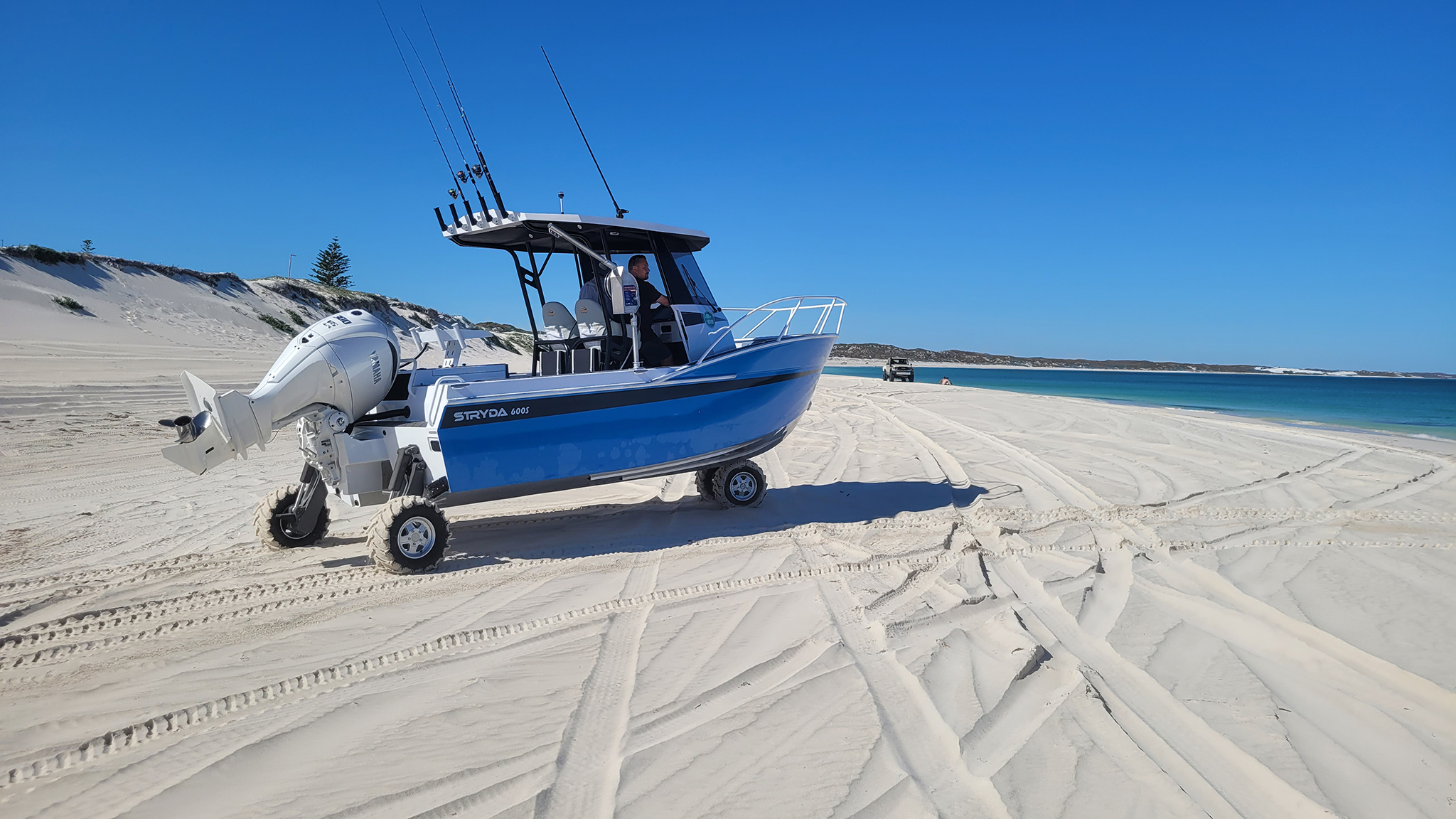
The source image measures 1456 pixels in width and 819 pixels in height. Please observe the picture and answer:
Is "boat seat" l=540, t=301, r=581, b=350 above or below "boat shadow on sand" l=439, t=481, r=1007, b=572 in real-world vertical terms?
above

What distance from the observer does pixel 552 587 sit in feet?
14.1

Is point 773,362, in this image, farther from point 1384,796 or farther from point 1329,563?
point 1384,796

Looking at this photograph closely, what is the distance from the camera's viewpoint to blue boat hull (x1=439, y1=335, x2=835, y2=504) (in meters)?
4.90

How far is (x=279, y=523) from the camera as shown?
5137 mm

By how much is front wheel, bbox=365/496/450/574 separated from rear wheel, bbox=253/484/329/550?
0.99 meters

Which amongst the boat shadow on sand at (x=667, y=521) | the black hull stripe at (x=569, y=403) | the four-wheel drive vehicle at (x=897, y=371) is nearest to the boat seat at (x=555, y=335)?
the black hull stripe at (x=569, y=403)

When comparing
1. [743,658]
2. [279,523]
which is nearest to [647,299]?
[279,523]

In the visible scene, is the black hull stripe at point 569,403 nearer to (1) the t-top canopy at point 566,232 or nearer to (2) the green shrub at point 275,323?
(1) the t-top canopy at point 566,232

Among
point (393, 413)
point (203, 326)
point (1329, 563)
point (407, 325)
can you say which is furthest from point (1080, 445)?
point (407, 325)

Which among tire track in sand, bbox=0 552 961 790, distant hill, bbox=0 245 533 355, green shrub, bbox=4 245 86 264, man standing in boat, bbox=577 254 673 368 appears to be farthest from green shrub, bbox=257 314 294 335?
tire track in sand, bbox=0 552 961 790

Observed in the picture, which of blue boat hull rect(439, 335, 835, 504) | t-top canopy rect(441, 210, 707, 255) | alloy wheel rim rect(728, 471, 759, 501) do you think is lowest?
alloy wheel rim rect(728, 471, 759, 501)

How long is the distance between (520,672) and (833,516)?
3658 mm

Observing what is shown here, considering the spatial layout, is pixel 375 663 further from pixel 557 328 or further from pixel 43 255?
pixel 43 255

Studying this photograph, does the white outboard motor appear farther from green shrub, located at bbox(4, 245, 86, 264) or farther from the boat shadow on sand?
green shrub, located at bbox(4, 245, 86, 264)
